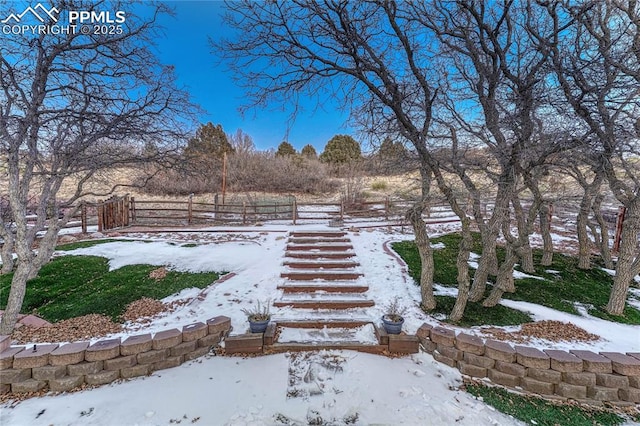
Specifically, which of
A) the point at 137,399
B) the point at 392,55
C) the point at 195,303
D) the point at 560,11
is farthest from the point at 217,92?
the point at 560,11

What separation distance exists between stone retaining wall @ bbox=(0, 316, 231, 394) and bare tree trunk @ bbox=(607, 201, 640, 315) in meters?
6.08

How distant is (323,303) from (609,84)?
4.90 metres

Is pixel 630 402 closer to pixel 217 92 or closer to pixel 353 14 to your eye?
pixel 353 14

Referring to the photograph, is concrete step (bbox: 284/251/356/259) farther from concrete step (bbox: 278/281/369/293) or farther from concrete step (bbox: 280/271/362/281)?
concrete step (bbox: 278/281/369/293)

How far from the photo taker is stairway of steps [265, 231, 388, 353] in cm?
373

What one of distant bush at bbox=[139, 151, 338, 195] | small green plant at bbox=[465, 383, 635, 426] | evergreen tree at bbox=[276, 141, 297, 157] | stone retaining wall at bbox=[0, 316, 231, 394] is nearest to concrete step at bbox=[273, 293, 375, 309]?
stone retaining wall at bbox=[0, 316, 231, 394]

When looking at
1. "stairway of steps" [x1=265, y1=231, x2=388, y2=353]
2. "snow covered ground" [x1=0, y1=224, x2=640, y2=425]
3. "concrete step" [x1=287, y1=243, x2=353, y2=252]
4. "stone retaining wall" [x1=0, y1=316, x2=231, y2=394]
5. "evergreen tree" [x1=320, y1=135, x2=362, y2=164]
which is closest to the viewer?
"snow covered ground" [x1=0, y1=224, x2=640, y2=425]

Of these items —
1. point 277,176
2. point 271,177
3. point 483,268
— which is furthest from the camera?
point 271,177

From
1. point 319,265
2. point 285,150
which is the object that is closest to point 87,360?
point 319,265

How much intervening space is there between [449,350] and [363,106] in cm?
375

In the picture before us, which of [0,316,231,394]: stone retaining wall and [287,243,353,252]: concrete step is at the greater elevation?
[287,243,353,252]: concrete step

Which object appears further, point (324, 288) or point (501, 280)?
point (324, 288)

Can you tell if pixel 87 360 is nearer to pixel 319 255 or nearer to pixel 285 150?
pixel 319 255

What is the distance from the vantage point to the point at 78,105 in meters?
4.22
